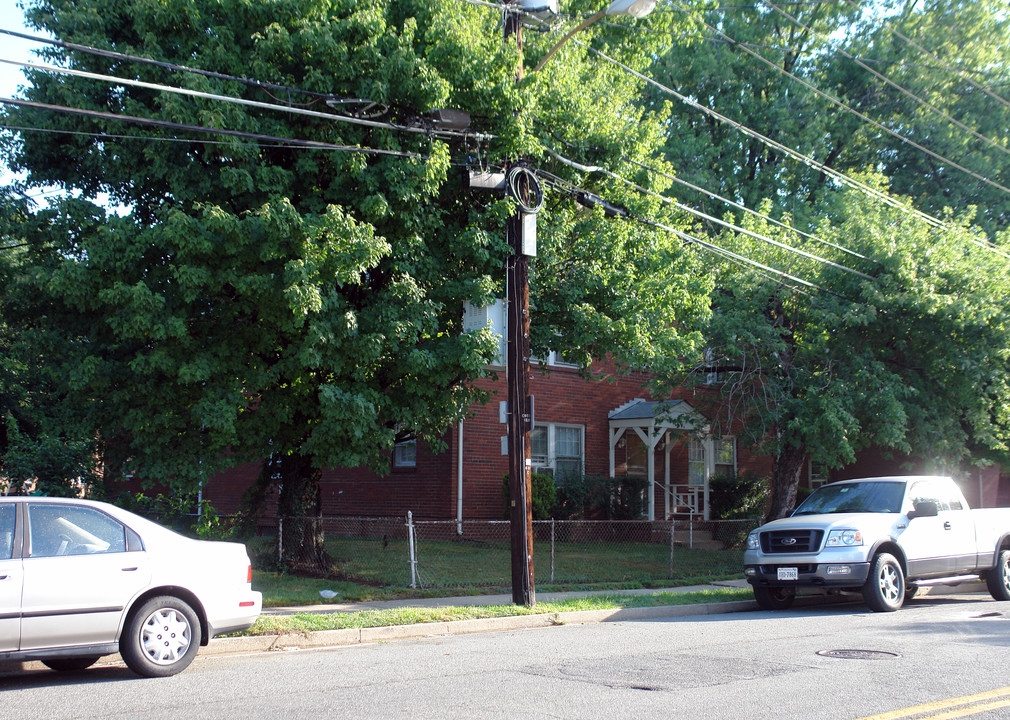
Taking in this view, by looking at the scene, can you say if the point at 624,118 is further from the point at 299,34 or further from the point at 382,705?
the point at 382,705

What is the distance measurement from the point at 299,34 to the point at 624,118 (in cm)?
611

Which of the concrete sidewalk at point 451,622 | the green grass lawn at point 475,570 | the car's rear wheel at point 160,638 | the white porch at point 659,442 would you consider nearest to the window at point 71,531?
the car's rear wheel at point 160,638

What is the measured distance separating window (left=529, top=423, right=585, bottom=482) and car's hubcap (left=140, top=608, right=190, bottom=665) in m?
14.5

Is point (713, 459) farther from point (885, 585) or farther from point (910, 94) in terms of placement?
point (885, 585)

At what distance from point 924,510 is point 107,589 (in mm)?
10755

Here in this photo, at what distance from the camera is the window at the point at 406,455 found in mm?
21547

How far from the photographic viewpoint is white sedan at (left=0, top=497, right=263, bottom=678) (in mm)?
7227

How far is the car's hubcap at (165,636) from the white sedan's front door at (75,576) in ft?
0.95

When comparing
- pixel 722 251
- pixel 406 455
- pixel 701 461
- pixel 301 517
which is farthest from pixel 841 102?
pixel 301 517

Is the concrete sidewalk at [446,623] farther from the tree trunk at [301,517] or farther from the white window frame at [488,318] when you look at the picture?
the white window frame at [488,318]

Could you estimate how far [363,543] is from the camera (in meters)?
18.6

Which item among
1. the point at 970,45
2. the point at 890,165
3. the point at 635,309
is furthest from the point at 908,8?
the point at 635,309

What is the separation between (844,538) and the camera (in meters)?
12.3

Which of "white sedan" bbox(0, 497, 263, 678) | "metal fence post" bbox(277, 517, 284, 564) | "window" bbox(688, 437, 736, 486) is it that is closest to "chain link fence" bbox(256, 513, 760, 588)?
"metal fence post" bbox(277, 517, 284, 564)
